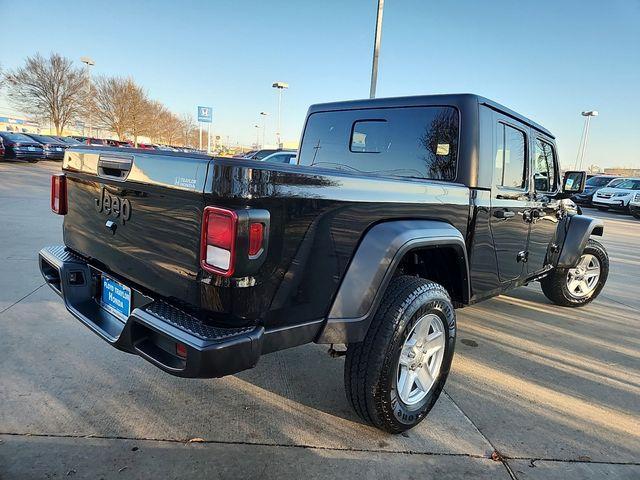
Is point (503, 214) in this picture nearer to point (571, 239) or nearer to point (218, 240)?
point (571, 239)

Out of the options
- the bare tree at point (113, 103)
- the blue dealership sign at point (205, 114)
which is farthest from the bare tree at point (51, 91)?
the blue dealership sign at point (205, 114)

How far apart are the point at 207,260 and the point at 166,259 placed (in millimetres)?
328

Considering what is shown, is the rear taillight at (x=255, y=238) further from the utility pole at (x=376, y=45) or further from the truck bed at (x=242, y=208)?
the utility pole at (x=376, y=45)

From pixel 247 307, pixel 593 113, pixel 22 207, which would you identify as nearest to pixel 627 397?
pixel 247 307

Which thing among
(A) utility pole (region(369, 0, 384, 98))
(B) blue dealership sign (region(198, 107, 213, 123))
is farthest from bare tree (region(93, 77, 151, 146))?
(A) utility pole (region(369, 0, 384, 98))

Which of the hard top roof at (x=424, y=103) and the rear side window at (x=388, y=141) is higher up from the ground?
the hard top roof at (x=424, y=103)

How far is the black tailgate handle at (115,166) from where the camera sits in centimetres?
212

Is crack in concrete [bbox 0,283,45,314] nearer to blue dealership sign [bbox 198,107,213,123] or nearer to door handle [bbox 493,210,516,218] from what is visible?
door handle [bbox 493,210,516,218]

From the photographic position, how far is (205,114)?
37.1 m

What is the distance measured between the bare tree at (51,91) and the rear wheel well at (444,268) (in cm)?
4888

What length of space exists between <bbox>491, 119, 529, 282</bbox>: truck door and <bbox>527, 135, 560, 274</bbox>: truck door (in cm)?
16

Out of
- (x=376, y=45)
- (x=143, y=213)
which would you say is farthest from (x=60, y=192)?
(x=376, y=45)

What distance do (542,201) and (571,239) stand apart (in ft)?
3.27

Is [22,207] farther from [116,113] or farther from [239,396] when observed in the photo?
[116,113]
